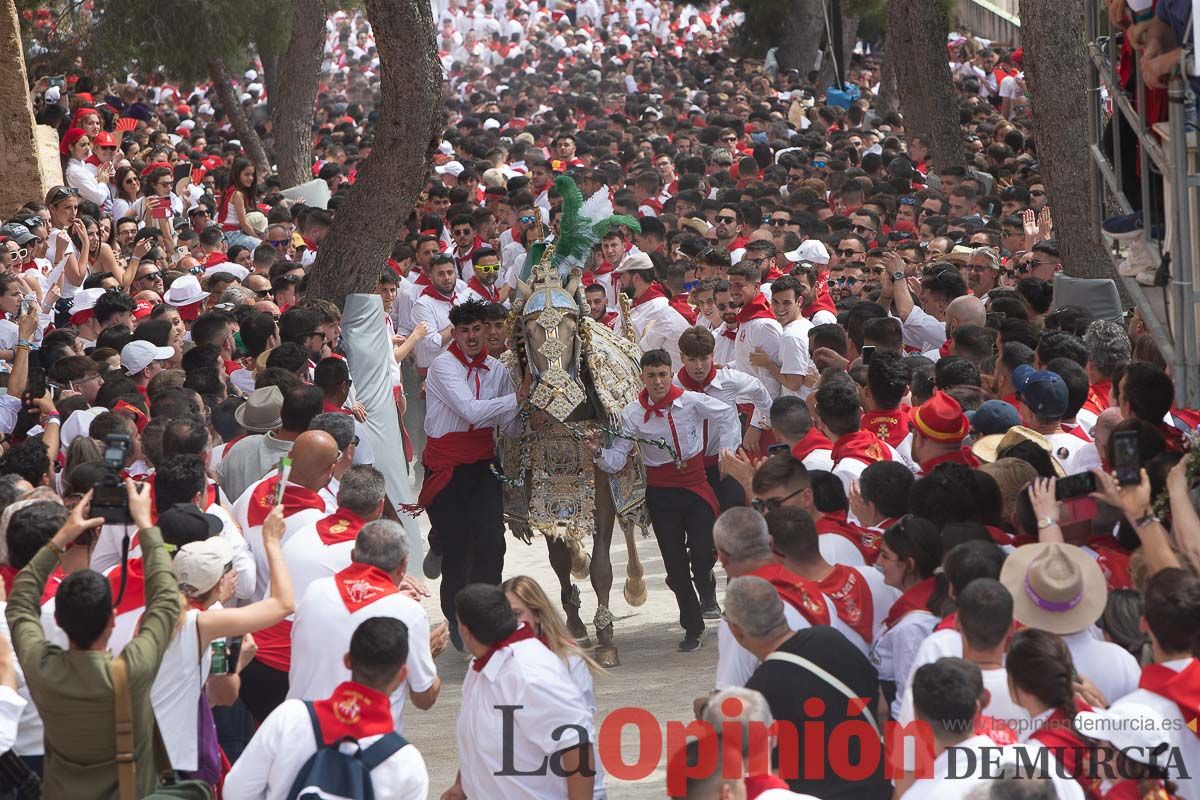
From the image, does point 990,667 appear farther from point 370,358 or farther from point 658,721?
point 370,358

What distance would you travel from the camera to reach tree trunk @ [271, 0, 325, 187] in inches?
719

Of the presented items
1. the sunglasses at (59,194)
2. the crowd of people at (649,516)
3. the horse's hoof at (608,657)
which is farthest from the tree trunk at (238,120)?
the horse's hoof at (608,657)

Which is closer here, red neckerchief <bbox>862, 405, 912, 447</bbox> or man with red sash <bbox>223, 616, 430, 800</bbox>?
man with red sash <bbox>223, 616, 430, 800</bbox>

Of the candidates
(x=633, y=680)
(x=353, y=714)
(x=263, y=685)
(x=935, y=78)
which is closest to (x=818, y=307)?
(x=633, y=680)

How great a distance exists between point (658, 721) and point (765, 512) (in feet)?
6.54

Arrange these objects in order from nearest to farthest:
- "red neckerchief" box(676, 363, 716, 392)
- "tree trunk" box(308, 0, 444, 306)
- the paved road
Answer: the paved road, "red neckerchief" box(676, 363, 716, 392), "tree trunk" box(308, 0, 444, 306)

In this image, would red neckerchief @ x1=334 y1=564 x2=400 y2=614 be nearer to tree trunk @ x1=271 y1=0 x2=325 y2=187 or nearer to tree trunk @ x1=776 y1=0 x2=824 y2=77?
tree trunk @ x1=271 y1=0 x2=325 y2=187

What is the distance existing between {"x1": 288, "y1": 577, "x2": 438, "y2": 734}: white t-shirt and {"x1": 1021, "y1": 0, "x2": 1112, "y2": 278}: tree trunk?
6785 mm

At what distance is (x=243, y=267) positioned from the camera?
13133 millimetres

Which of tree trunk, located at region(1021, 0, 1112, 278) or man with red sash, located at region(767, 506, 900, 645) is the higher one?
tree trunk, located at region(1021, 0, 1112, 278)

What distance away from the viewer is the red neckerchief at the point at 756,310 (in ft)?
33.1

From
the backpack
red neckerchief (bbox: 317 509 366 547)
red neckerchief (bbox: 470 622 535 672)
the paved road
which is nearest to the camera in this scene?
the backpack

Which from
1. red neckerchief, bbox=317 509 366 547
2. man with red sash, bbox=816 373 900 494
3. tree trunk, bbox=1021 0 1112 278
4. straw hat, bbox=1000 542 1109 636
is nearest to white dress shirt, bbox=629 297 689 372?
tree trunk, bbox=1021 0 1112 278

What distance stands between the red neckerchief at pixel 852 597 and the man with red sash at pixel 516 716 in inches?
38.2
